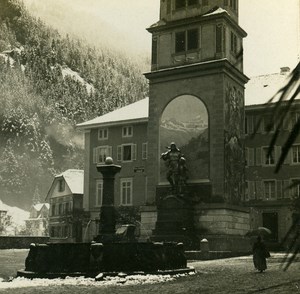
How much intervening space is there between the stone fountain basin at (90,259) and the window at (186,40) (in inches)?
938

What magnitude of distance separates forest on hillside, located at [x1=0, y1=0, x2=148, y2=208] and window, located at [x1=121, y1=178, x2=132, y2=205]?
28593 mm

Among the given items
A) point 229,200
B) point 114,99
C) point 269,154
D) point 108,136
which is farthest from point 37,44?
point 269,154

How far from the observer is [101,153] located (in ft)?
169

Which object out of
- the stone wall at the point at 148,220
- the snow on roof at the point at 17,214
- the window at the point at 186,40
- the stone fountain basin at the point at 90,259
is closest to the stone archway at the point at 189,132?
the stone wall at the point at 148,220

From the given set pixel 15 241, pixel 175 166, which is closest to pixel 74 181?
pixel 15 241

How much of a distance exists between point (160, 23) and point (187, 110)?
22.9 ft

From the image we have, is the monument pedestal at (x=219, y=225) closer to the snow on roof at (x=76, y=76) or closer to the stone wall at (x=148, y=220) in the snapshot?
the stone wall at (x=148, y=220)

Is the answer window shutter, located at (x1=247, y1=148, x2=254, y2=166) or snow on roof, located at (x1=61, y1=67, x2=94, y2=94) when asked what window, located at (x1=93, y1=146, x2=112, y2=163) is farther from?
snow on roof, located at (x1=61, y1=67, x2=94, y2=94)

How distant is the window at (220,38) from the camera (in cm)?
3738

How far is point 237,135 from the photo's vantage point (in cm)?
3947

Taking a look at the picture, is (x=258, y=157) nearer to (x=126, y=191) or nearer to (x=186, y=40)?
(x=126, y=191)

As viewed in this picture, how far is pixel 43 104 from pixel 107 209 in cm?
8816

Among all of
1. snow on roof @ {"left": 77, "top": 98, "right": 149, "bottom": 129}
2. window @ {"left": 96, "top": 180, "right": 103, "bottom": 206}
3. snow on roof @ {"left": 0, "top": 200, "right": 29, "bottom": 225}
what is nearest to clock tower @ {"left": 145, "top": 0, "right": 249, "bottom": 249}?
snow on roof @ {"left": 77, "top": 98, "right": 149, "bottom": 129}

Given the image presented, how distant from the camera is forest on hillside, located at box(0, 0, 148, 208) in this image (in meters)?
83.4
